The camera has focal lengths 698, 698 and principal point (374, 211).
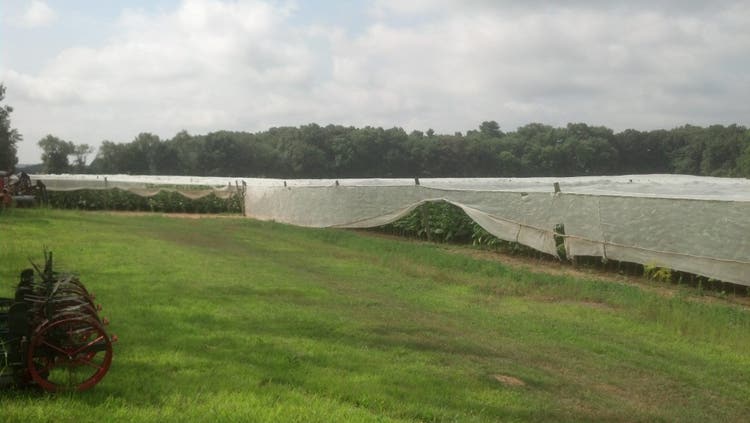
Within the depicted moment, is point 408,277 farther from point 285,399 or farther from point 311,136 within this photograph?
point 311,136

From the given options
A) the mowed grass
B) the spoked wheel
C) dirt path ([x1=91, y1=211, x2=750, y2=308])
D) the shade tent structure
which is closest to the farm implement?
the spoked wheel

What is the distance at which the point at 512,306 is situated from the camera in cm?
1009

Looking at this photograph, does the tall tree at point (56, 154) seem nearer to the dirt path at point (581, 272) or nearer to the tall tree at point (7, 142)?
the tall tree at point (7, 142)

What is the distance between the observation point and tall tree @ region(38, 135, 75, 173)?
54.4m

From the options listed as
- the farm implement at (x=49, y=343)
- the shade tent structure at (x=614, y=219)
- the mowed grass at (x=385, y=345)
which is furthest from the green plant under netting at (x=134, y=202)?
the farm implement at (x=49, y=343)

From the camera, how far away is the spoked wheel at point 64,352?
4.43 metres

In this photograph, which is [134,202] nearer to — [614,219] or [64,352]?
[614,219]

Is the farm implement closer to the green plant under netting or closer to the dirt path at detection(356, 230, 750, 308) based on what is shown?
the dirt path at detection(356, 230, 750, 308)

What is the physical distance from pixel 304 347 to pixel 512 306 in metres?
4.55

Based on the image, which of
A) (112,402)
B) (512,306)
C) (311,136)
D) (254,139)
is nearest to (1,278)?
(112,402)

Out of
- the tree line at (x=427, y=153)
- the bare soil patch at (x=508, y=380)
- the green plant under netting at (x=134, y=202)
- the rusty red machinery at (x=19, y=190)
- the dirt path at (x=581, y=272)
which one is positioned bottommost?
the dirt path at (x=581, y=272)

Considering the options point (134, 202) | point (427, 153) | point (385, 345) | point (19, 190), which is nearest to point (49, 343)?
point (385, 345)

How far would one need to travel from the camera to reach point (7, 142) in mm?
30453

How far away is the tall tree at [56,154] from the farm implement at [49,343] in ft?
176
